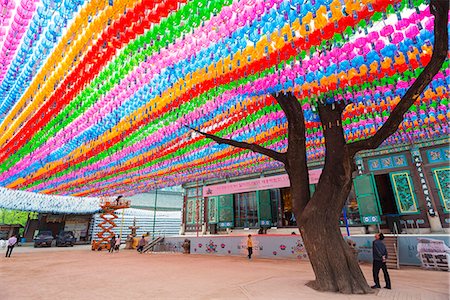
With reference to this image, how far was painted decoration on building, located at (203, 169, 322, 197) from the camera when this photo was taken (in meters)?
11.5

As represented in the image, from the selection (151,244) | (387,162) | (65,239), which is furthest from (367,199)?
(65,239)

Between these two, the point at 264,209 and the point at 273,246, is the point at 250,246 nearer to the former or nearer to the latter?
the point at 273,246

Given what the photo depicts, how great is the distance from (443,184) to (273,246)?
7.52 m

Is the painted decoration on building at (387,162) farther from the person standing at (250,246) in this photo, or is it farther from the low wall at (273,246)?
the person standing at (250,246)

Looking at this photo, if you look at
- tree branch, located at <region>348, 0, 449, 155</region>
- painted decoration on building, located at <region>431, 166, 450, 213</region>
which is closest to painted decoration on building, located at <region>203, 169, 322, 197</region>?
painted decoration on building, located at <region>431, 166, 450, 213</region>

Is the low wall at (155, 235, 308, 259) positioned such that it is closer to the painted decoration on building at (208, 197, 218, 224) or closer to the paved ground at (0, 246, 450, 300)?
the painted decoration on building at (208, 197, 218, 224)

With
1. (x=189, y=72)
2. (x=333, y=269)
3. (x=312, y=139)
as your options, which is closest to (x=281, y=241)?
(x=312, y=139)

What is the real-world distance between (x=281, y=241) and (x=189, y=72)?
29.6ft

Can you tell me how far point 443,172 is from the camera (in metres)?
10.3

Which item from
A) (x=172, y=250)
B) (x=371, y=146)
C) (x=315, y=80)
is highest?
(x=315, y=80)

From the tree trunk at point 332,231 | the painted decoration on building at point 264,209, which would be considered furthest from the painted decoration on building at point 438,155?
the tree trunk at point 332,231

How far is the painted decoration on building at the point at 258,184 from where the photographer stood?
11519 millimetres

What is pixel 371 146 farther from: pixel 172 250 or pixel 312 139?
pixel 172 250

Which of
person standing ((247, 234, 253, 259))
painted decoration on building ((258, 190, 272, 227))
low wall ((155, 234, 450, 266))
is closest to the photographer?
low wall ((155, 234, 450, 266))
